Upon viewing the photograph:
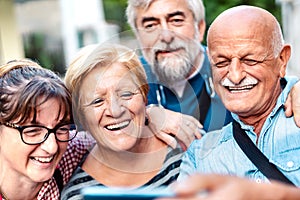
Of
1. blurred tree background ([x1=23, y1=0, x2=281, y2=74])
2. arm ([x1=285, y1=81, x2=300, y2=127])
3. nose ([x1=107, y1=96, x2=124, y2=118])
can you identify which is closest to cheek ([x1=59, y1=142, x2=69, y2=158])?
nose ([x1=107, y1=96, x2=124, y2=118])

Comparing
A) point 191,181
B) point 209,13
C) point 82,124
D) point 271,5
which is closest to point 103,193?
point 191,181

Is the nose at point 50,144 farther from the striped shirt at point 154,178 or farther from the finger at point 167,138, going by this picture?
the finger at point 167,138

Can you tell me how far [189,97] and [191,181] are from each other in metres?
1.58

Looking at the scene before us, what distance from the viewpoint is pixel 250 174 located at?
2.22 metres

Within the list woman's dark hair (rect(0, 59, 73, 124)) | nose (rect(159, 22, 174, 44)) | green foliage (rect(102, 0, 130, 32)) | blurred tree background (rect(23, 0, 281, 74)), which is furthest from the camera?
green foliage (rect(102, 0, 130, 32))

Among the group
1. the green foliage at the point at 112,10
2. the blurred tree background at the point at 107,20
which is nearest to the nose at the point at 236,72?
the blurred tree background at the point at 107,20

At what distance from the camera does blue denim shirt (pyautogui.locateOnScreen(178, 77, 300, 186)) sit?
2.20 metres

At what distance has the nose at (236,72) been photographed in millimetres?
2260

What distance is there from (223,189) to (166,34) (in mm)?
1922

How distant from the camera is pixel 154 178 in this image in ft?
8.04

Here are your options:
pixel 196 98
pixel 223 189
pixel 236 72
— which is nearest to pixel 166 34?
pixel 196 98

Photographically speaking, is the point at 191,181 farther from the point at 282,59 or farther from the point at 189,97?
the point at 189,97

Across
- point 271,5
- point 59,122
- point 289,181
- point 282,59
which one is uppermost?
point 282,59

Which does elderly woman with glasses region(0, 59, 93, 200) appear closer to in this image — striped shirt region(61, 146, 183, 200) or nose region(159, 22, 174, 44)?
striped shirt region(61, 146, 183, 200)
